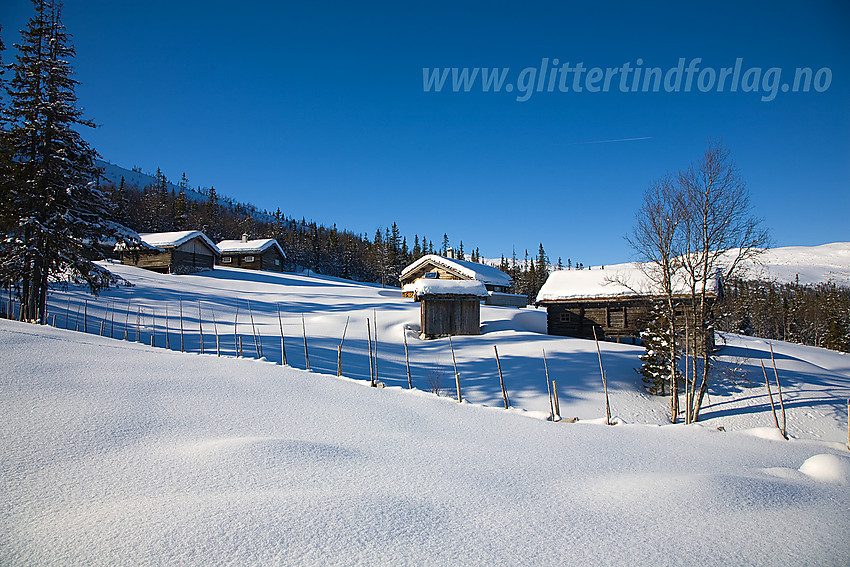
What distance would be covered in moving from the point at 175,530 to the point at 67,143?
18298 mm

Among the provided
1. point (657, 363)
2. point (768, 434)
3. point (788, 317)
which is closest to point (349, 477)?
point (768, 434)

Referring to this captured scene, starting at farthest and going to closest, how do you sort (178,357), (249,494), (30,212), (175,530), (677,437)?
(30,212) → (178,357) → (677,437) → (249,494) → (175,530)

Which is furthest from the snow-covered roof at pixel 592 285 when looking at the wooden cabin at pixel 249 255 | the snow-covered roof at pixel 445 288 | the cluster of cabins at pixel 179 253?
the wooden cabin at pixel 249 255

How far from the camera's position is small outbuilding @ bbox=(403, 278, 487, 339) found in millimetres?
22031

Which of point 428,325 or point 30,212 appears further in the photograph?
point 428,325

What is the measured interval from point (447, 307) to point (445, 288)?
1019 mm

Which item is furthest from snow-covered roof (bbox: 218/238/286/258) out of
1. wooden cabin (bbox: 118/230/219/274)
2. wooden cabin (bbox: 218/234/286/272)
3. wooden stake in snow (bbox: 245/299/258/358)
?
wooden stake in snow (bbox: 245/299/258/358)

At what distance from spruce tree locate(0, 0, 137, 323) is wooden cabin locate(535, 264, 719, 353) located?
21652mm

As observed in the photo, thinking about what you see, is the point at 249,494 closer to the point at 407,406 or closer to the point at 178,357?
the point at 407,406

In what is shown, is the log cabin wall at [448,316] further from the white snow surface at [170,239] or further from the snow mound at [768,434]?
→ the white snow surface at [170,239]

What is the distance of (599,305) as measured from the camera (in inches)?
924

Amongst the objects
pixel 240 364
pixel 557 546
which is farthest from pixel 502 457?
pixel 240 364

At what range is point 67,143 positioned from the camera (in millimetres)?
15547

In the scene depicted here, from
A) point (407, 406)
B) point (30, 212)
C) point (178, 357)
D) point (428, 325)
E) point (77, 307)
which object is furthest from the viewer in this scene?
point (428, 325)
